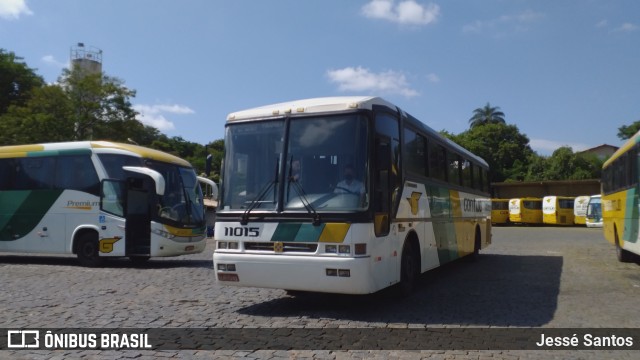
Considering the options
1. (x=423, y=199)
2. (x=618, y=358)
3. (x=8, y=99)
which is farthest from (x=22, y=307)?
(x=8, y=99)

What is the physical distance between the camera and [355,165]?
24.5 ft

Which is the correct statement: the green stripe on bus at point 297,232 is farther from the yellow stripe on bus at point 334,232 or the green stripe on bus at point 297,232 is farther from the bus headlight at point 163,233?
the bus headlight at point 163,233

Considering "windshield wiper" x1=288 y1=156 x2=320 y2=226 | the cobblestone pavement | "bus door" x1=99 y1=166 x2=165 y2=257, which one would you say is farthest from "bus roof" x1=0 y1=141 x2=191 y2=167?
"windshield wiper" x1=288 y1=156 x2=320 y2=226

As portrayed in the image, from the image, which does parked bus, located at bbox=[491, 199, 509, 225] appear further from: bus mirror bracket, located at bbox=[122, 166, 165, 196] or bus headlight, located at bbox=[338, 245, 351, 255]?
bus headlight, located at bbox=[338, 245, 351, 255]

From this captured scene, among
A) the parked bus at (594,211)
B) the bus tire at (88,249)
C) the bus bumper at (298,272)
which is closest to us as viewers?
the bus bumper at (298,272)

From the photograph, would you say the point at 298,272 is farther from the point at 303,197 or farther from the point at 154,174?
the point at 154,174

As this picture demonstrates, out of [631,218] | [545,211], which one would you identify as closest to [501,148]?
[545,211]

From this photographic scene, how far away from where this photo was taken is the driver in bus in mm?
7406

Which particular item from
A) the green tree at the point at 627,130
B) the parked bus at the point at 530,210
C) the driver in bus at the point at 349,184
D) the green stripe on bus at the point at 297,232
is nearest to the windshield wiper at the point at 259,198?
the green stripe on bus at the point at 297,232

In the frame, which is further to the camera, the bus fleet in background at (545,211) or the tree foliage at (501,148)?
the tree foliage at (501,148)

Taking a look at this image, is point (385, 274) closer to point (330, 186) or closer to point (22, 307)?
point (330, 186)

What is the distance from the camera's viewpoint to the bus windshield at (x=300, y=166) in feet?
24.5

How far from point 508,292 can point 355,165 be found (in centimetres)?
455

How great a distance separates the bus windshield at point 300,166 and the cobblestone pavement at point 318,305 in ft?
5.46
